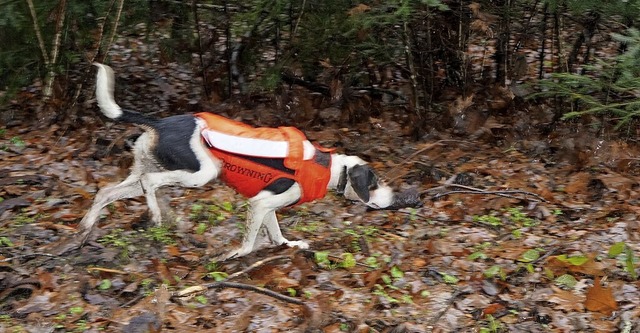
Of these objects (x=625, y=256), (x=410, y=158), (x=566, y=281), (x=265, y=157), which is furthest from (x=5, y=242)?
(x=625, y=256)

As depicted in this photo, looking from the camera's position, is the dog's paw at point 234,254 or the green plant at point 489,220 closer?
the dog's paw at point 234,254

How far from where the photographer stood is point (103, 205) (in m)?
5.38

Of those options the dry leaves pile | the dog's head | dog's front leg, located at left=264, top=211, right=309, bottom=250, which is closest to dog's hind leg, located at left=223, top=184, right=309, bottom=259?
the dry leaves pile

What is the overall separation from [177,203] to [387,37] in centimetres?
305

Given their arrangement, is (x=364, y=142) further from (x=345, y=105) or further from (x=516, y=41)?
(x=516, y=41)

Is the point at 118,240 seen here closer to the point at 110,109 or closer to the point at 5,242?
the point at 5,242

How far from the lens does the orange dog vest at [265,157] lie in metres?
5.02

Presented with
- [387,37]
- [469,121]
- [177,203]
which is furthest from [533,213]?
[177,203]

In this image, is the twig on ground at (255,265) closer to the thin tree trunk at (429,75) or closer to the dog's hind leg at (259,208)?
the dog's hind leg at (259,208)

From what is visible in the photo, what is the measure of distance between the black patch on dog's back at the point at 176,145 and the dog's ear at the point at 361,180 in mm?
1116

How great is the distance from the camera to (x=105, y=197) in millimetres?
5387

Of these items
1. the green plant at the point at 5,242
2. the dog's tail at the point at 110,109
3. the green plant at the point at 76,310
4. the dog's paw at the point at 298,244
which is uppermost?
the dog's tail at the point at 110,109

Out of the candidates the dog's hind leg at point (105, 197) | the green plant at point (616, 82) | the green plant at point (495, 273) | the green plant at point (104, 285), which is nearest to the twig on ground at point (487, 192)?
the green plant at point (616, 82)

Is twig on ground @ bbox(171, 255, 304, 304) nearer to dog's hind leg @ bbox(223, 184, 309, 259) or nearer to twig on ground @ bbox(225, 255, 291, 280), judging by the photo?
twig on ground @ bbox(225, 255, 291, 280)
